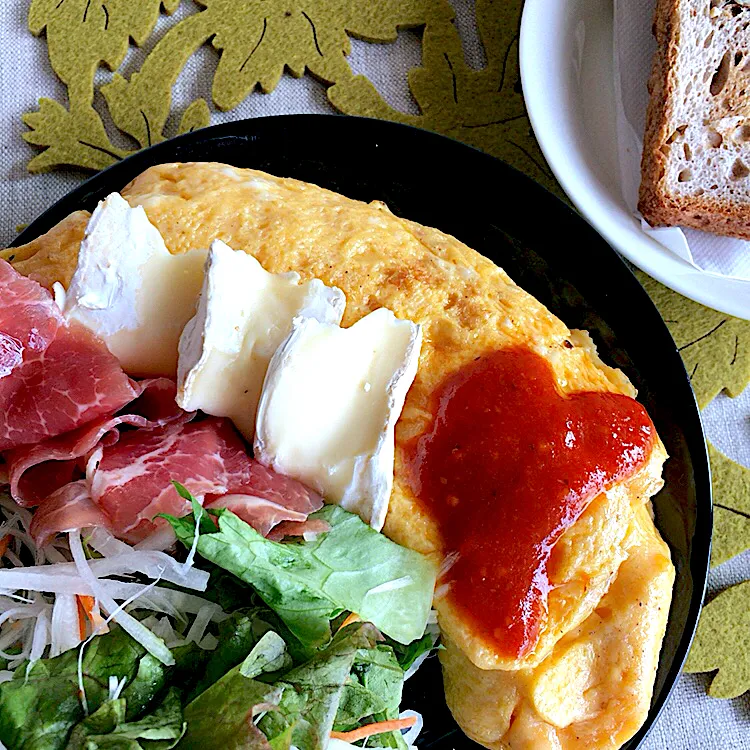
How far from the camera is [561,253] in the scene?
277 centimetres

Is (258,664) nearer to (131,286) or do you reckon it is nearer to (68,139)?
(131,286)

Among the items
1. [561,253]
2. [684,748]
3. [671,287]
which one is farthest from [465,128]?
[684,748]

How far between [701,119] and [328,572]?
1985 mm

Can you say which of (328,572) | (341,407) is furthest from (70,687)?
(341,407)

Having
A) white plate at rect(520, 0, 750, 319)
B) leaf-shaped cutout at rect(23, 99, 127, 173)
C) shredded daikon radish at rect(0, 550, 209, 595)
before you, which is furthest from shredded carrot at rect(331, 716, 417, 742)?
leaf-shaped cutout at rect(23, 99, 127, 173)

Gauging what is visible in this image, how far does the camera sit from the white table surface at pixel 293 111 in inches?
111

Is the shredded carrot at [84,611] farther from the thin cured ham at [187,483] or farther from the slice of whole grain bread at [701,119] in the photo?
the slice of whole grain bread at [701,119]

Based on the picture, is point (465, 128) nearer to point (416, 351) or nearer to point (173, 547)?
point (416, 351)

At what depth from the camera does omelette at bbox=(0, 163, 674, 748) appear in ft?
6.77

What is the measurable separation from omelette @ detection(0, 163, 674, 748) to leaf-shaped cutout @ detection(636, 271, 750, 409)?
70 cm

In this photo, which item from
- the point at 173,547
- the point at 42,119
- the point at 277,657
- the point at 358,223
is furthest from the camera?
the point at 42,119

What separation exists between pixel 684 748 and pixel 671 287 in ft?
5.05

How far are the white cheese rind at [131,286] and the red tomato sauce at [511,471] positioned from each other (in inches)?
27.6

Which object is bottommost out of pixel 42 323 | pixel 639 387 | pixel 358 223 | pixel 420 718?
pixel 420 718
